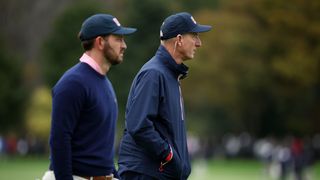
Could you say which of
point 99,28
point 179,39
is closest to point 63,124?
point 99,28

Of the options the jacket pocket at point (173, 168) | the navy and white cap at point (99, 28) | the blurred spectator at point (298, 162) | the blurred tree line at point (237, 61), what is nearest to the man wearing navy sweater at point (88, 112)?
the navy and white cap at point (99, 28)

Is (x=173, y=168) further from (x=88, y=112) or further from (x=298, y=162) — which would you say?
(x=298, y=162)

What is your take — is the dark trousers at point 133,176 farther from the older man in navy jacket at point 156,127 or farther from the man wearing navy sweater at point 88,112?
the man wearing navy sweater at point 88,112

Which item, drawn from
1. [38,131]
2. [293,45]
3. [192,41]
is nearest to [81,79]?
[192,41]

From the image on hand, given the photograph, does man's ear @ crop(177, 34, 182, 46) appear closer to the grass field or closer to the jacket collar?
the jacket collar

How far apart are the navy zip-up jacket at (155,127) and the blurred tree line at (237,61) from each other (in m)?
42.9

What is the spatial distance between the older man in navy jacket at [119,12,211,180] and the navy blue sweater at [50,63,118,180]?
318 mm

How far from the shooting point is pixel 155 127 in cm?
690

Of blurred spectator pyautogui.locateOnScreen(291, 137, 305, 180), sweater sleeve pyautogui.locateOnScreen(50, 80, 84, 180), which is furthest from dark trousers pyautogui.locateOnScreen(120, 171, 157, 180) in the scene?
blurred spectator pyautogui.locateOnScreen(291, 137, 305, 180)

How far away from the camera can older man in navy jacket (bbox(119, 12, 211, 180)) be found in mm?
6738

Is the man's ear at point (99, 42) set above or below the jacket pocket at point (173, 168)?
above

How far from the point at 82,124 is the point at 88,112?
0.32 feet

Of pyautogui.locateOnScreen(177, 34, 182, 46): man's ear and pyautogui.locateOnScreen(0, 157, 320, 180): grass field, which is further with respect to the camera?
pyautogui.locateOnScreen(0, 157, 320, 180): grass field

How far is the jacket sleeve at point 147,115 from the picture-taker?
264 inches
